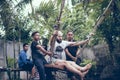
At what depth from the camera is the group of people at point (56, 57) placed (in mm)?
8266

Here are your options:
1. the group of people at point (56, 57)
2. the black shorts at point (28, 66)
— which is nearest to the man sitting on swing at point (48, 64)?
the group of people at point (56, 57)

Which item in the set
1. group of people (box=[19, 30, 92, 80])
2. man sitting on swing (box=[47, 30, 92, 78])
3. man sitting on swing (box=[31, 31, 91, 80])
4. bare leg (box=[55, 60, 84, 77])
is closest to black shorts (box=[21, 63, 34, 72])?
group of people (box=[19, 30, 92, 80])

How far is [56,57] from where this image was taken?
Result: 28.5 ft

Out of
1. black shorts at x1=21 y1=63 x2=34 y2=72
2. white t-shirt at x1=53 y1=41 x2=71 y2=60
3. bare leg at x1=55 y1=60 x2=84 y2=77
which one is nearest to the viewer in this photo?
bare leg at x1=55 y1=60 x2=84 y2=77

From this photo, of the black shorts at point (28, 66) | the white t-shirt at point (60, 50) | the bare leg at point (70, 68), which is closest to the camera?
the bare leg at point (70, 68)

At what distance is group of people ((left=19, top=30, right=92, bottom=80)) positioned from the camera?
8266 millimetres

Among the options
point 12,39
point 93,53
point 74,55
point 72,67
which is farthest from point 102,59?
point 12,39

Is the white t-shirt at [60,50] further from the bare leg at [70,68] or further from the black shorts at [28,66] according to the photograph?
the black shorts at [28,66]

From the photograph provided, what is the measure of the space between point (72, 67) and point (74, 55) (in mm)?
1046

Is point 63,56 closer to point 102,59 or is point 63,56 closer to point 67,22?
point 102,59

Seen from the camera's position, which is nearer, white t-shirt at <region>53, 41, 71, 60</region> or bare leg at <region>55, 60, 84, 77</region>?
bare leg at <region>55, 60, 84, 77</region>

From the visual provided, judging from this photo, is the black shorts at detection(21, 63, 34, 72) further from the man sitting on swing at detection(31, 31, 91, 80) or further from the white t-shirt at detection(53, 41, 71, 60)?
the white t-shirt at detection(53, 41, 71, 60)

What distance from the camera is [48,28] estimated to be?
14.4 meters

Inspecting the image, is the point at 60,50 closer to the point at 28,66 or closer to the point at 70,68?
the point at 70,68
